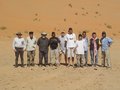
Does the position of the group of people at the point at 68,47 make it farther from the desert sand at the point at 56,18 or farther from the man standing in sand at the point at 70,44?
the desert sand at the point at 56,18

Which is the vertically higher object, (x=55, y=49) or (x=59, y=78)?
(x=55, y=49)

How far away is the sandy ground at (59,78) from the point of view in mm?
15336

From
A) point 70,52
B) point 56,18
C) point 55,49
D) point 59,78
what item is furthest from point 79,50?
point 56,18

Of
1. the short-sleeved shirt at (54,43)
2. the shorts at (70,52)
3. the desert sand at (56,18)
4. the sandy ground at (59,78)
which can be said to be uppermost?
the desert sand at (56,18)

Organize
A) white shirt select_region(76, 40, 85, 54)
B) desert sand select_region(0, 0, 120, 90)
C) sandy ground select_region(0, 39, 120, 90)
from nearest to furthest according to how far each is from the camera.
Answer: sandy ground select_region(0, 39, 120, 90), white shirt select_region(76, 40, 85, 54), desert sand select_region(0, 0, 120, 90)

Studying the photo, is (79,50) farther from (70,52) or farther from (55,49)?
(55,49)

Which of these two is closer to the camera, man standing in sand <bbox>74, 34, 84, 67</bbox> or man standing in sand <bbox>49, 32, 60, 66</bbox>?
man standing in sand <bbox>74, 34, 84, 67</bbox>

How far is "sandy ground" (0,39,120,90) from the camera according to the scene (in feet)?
50.3

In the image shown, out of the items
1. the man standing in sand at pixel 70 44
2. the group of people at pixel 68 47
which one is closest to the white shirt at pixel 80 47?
the group of people at pixel 68 47

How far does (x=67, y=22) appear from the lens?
40.8 m

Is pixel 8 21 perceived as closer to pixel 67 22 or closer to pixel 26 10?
pixel 26 10

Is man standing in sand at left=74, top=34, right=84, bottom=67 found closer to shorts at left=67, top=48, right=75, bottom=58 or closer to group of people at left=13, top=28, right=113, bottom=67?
group of people at left=13, top=28, right=113, bottom=67

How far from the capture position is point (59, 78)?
16609 mm

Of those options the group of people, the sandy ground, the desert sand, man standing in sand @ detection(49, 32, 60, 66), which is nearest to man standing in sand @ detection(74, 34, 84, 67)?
the group of people
